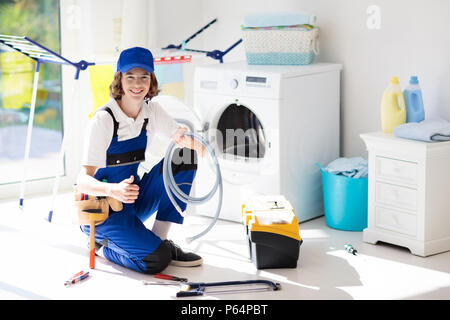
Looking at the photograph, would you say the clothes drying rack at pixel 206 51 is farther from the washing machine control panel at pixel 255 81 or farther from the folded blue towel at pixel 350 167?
the folded blue towel at pixel 350 167

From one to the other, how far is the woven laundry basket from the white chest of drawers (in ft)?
2.28

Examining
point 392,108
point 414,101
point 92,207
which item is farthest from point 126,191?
point 414,101

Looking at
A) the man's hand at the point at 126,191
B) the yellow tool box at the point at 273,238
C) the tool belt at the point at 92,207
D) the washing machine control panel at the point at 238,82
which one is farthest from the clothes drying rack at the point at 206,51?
the man's hand at the point at 126,191

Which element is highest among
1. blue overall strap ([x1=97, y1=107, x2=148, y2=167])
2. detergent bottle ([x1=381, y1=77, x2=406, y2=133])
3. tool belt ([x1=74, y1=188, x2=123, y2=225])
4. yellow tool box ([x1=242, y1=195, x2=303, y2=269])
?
detergent bottle ([x1=381, y1=77, x2=406, y2=133])

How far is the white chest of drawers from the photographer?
3.21 metres

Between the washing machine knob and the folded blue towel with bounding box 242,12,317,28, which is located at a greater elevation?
the folded blue towel with bounding box 242,12,317,28

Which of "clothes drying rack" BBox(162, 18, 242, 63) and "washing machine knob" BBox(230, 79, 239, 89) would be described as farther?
"clothes drying rack" BBox(162, 18, 242, 63)

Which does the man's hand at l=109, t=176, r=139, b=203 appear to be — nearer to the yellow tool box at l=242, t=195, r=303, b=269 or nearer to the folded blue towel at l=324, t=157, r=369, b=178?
the yellow tool box at l=242, t=195, r=303, b=269

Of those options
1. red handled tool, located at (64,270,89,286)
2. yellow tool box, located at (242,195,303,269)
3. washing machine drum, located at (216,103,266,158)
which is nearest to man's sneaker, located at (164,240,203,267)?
yellow tool box, located at (242,195,303,269)

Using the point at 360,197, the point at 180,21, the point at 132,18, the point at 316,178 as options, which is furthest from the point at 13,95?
the point at 360,197

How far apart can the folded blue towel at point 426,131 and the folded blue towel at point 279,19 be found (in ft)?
2.85

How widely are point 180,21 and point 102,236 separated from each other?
83.5 inches
